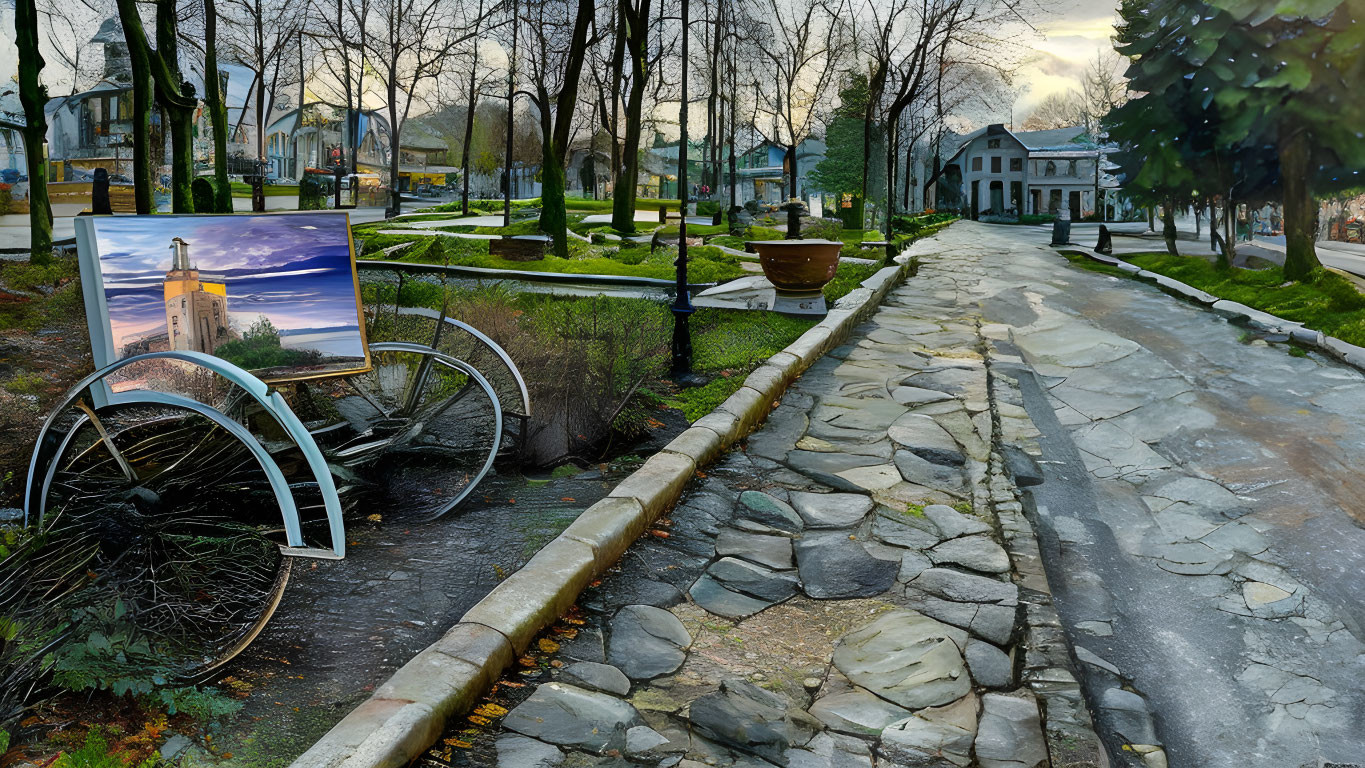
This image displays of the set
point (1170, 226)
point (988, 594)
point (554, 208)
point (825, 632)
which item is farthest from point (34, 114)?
point (1170, 226)

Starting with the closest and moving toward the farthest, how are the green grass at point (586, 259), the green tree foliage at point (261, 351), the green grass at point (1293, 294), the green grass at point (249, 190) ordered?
the green tree foliage at point (261, 351), the green grass at point (1293, 294), the green grass at point (586, 259), the green grass at point (249, 190)

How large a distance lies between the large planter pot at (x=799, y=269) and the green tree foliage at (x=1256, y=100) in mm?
6559

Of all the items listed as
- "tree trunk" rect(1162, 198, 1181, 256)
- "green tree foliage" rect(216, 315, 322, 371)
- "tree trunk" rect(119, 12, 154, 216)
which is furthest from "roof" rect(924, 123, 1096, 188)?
"green tree foliage" rect(216, 315, 322, 371)

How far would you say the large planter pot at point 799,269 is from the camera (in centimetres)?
979

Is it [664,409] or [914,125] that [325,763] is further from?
[914,125]

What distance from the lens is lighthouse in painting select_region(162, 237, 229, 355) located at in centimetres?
350

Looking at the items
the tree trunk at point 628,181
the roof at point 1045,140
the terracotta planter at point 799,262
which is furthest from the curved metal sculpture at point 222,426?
the roof at point 1045,140

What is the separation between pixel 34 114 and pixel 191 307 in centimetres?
1177

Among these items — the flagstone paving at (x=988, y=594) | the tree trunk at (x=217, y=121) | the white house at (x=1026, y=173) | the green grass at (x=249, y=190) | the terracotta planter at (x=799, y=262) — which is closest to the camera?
the flagstone paving at (x=988, y=594)

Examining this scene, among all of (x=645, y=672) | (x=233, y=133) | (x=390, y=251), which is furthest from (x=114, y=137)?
(x=645, y=672)

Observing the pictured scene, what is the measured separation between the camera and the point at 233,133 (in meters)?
45.9

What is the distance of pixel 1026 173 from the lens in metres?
61.7

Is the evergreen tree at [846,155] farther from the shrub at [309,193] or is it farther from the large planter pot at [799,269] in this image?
the large planter pot at [799,269]

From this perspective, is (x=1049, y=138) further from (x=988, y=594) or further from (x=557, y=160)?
(x=988, y=594)
